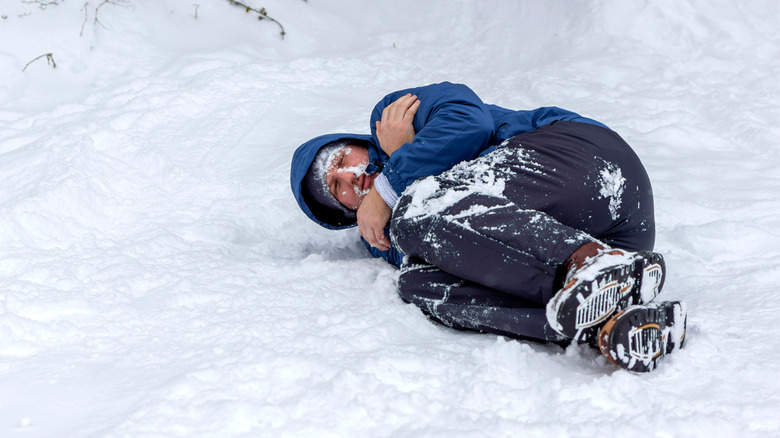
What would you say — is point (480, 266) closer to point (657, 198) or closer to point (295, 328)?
point (295, 328)

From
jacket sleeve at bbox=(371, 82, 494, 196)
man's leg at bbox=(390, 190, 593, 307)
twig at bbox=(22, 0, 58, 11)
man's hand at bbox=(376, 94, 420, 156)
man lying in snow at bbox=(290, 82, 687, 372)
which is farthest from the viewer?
twig at bbox=(22, 0, 58, 11)

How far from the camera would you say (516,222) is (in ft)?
4.89

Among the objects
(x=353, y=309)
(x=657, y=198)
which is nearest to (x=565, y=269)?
(x=353, y=309)

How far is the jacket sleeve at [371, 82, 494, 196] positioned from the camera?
1.78 metres

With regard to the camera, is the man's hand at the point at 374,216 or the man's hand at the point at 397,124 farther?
the man's hand at the point at 397,124

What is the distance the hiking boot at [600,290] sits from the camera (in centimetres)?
130

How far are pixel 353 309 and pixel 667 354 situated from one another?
80 cm

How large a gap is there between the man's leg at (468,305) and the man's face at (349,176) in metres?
0.43

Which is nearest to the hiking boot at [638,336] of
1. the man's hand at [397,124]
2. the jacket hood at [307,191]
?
the man's hand at [397,124]

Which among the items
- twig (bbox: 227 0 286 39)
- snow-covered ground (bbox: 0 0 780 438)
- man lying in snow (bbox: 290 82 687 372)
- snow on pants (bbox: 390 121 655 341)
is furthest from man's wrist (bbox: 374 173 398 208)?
twig (bbox: 227 0 286 39)

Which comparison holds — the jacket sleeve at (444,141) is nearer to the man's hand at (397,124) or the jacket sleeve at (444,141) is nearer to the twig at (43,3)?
the man's hand at (397,124)

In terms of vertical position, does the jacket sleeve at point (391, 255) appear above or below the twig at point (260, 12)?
below

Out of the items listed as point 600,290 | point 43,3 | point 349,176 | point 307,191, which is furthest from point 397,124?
point 43,3

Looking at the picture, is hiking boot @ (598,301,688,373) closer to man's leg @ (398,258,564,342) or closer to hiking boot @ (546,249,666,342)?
hiking boot @ (546,249,666,342)
